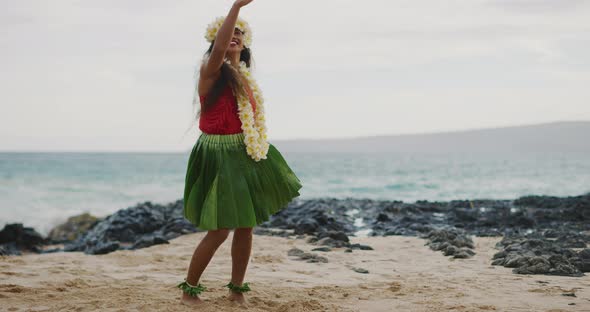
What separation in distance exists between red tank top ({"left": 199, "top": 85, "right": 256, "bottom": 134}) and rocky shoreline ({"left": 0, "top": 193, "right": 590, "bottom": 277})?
3.32 meters

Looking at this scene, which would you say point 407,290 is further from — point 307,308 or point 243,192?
point 243,192

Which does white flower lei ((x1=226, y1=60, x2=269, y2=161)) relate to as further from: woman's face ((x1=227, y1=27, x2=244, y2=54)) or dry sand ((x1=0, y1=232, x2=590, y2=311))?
dry sand ((x1=0, y1=232, x2=590, y2=311))

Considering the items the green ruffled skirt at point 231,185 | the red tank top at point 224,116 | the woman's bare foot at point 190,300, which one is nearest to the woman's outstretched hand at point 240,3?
the red tank top at point 224,116

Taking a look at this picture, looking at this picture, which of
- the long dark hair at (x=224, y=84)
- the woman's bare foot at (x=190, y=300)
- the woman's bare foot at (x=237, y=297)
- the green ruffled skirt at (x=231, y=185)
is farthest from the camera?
the woman's bare foot at (x=237, y=297)

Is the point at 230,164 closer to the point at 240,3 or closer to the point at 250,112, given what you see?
the point at 250,112

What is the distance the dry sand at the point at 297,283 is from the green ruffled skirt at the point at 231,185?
2.40ft

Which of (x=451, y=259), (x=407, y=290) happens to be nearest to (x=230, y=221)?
(x=407, y=290)

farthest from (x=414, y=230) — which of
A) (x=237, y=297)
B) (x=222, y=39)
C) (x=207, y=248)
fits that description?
(x=222, y=39)

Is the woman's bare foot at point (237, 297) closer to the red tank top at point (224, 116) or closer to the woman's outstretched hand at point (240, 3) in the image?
the red tank top at point (224, 116)

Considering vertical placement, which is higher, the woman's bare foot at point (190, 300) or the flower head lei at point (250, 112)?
the flower head lei at point (250, 112)

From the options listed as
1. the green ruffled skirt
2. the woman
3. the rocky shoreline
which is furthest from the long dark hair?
the rocky shoreline

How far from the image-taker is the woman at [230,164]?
4.35 m

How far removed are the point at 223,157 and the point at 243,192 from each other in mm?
299

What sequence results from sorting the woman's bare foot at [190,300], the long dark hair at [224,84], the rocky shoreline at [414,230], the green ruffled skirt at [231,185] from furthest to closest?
1. the rocky shoreline at [414,230]
2. the woman's bare foot at [190,300]
3. the long dark hair at [224,84]
4. the green ruffled skirt at [231,185]
